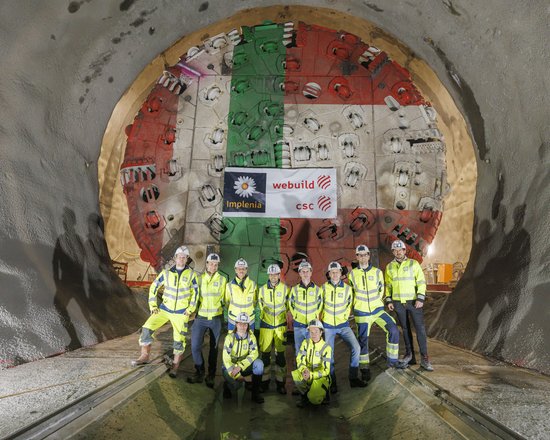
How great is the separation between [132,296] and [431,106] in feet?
25.6

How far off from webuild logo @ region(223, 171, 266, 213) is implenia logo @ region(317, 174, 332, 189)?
4.28 ft

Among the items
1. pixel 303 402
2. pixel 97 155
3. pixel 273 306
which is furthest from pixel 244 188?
pixel 303 402

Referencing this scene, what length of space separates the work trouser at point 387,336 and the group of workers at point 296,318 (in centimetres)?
1

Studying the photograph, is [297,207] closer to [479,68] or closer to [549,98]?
[479,68]

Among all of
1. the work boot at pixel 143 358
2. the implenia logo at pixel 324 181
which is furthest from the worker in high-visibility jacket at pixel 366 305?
the implenia logo at pixel 324 181

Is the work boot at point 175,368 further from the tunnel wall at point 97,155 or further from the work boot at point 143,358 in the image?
the tunnel wall at point 97,155

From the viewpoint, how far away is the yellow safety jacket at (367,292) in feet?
17.6

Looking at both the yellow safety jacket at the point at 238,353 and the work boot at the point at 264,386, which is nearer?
the yellow safety jacket at the point at 238,353

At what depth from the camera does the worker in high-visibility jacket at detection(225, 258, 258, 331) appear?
18.0ft

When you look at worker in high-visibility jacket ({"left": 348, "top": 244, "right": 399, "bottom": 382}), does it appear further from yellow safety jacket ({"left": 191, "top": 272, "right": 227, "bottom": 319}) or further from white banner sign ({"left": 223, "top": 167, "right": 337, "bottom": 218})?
white banner sign ({"left": 223, "top": 167, "right": 337, "bottom": 218})

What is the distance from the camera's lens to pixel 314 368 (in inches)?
192

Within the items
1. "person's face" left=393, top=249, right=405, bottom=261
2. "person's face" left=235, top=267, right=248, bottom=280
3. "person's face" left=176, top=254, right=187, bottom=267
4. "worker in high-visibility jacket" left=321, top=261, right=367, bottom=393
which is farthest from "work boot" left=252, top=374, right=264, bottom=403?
"person's face" left=393, top=249, right=405, bottom=261

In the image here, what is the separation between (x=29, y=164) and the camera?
6066mm

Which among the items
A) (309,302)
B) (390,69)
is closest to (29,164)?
(309,302)
